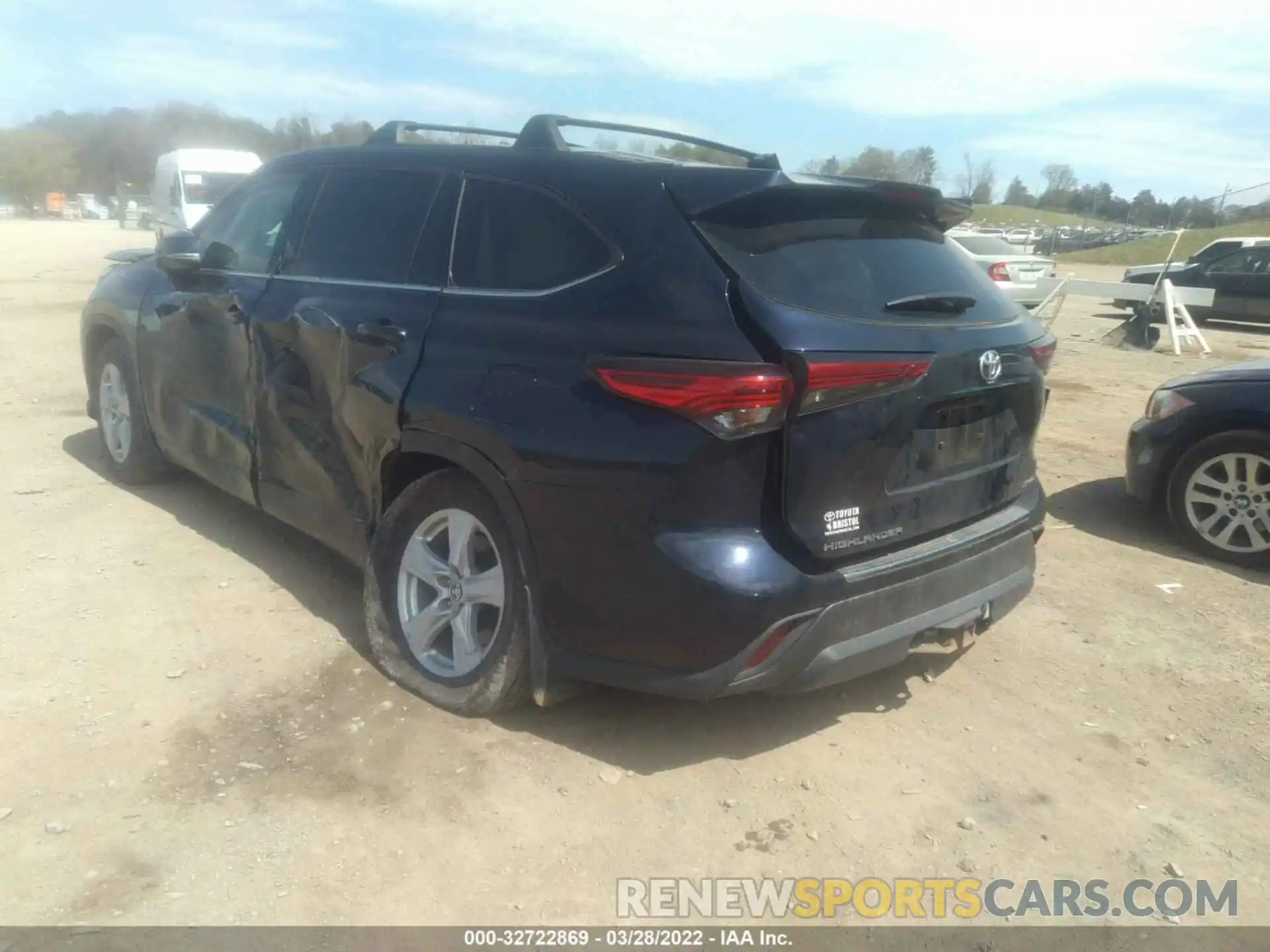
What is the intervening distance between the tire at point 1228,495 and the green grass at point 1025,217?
61.4 metres

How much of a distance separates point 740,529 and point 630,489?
0.32 meters

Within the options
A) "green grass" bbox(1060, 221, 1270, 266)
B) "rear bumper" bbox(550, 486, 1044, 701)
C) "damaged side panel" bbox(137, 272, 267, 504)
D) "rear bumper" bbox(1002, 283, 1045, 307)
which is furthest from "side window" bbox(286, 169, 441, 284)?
"green grass" bbox(1060, 221, 1270, 266)

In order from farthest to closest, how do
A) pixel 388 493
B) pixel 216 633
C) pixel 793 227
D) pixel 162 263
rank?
pixel 162 263, pixel 216 633, pixel 388 493, pixel 793 227

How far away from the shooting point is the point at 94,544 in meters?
5.05

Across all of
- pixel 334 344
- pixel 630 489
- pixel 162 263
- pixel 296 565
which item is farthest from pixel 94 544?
pixel 630 489

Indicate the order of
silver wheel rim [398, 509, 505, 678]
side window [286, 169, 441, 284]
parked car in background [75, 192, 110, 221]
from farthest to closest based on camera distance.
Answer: parked car in background [75, 192, 110, 221] → side window [286, 169, 441, 284] → silver wheel rim [398, 509, 505, 678]

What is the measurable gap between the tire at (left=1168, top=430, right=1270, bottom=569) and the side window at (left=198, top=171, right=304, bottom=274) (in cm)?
460

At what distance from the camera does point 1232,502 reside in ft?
17.6

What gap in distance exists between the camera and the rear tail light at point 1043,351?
11.7 ft

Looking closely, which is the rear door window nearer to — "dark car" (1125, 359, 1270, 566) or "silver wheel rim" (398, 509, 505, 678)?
"dark car" (1125, 359, 1270, 566)

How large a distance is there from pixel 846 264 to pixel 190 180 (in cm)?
2526

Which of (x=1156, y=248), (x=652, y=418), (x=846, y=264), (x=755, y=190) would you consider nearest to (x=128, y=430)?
(x=652, y=418)

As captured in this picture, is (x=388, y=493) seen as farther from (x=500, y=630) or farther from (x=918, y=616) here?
(x=918, y=616)

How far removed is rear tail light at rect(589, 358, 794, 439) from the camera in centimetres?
278
